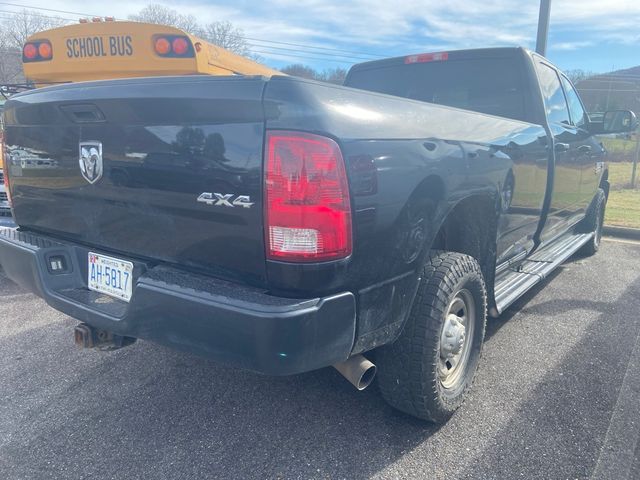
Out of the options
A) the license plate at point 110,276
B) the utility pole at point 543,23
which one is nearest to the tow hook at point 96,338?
the license plate at point 110,276

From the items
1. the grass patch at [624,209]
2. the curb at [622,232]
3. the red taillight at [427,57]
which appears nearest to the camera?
the red taillight at [427,57]

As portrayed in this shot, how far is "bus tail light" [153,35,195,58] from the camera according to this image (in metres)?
4.75

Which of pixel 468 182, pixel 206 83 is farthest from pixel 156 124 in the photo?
pixel 468 182

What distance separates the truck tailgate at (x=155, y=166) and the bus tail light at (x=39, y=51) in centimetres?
316

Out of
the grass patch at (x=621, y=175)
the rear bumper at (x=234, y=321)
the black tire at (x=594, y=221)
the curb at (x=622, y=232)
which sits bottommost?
the curb at (x=622, y=232)

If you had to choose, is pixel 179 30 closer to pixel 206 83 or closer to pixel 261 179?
pixel 206 83

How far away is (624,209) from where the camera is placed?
907 centimetres

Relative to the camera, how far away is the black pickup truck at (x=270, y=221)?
176cm

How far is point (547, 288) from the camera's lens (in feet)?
15.9

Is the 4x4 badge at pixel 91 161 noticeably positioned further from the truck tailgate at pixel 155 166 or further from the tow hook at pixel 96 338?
the tow hook at pixel 96 338

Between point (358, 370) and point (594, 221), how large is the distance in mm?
4930

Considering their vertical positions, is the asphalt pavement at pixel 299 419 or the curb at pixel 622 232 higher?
the asphalt pavement at pixel 299 419

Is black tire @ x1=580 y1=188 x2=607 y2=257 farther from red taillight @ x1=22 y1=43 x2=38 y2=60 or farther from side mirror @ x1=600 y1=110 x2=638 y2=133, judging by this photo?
red taillight @ x1=22 y1=43 x2=38 y2=60

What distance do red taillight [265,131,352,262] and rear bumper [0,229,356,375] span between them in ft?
0.66
